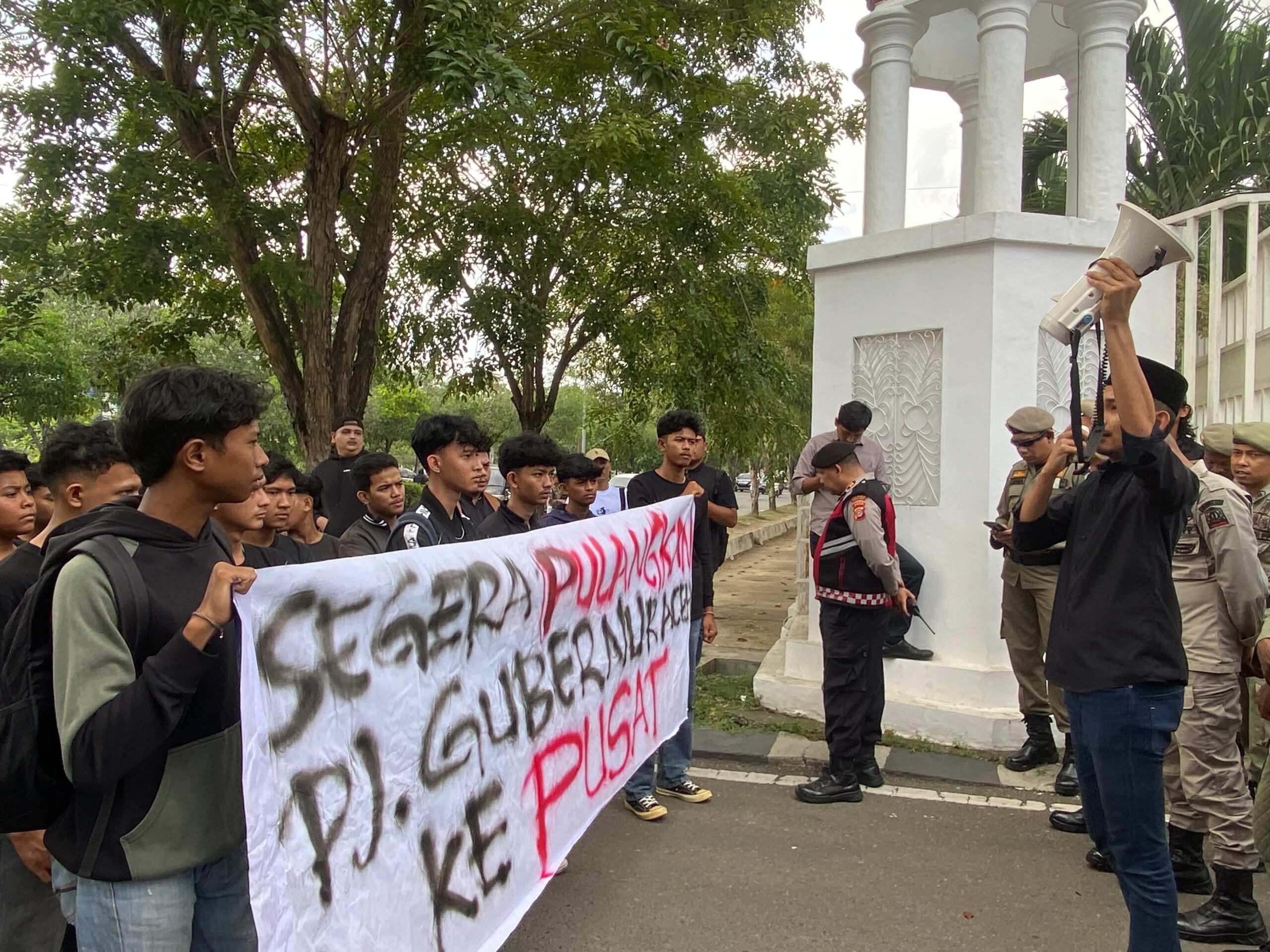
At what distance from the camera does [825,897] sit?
3666mm

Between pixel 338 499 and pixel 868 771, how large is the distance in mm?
3498

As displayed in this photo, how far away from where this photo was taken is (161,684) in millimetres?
1688

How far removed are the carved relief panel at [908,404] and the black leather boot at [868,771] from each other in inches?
63.7

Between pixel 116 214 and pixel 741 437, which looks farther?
pixel 741 437

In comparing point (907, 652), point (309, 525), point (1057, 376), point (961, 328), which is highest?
point (961, 328)

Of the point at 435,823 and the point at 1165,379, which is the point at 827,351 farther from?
the point at 435,823

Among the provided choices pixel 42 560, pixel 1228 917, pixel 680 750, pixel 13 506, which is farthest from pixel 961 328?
pixel 42 560

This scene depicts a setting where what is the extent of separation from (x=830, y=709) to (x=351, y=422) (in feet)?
12.3

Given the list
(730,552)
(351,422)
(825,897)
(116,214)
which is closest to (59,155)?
(116,214)

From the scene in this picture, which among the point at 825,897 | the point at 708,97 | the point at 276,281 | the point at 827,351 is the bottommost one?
the point at 825,897

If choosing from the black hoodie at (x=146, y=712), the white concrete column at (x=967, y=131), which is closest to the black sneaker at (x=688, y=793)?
the black hoodie at (x=146, y=712)

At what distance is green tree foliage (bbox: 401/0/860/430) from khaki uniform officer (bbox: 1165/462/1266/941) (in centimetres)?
673

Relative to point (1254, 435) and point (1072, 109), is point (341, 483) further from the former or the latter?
point (1072, 109)

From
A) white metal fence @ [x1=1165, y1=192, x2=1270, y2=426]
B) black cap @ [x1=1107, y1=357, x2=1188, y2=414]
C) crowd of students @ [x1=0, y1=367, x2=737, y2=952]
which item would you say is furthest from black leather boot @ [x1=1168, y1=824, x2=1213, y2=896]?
crowd of students @ [x1=0, y1=367, x2=737, y2=952]
